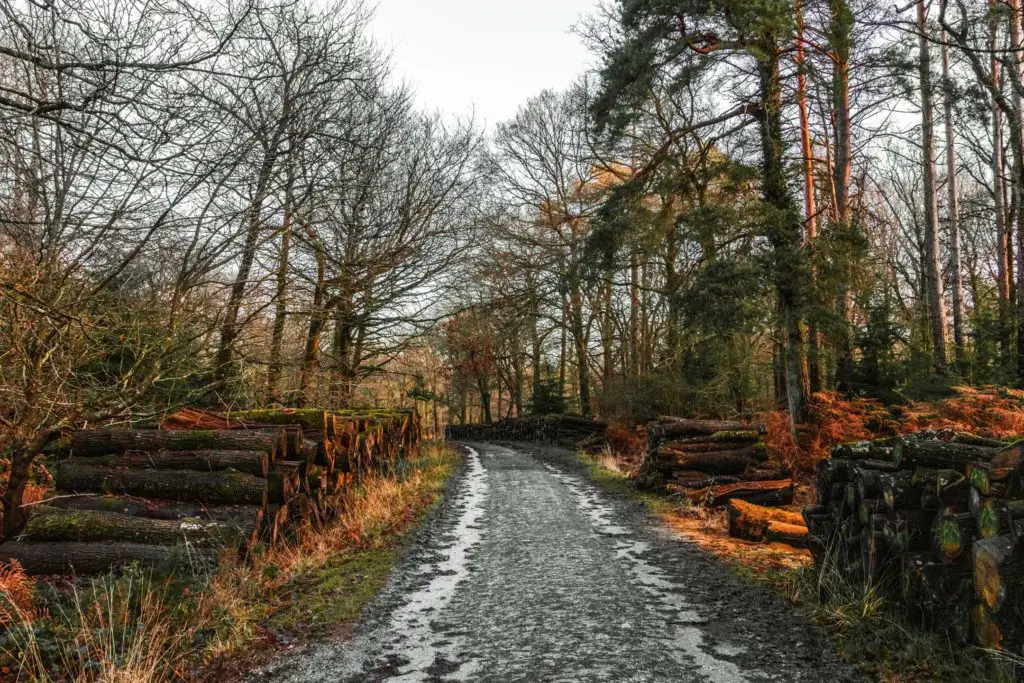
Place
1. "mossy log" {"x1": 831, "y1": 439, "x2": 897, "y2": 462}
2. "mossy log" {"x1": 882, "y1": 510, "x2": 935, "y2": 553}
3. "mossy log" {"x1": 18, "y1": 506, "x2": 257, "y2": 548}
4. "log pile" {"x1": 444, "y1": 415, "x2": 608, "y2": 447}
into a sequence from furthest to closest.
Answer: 1. "log pile" {"x1": 444, "y1": 415, "x2": 608, "y2": 447}
2. "mossy log" {"x1": 18, "y1": 506, "x2": 257, "y2": 548}
3. "mossy log" {"x1": 831, "y1": 439, "x2": 897, "y2": 462}
4. "mossy log" {"x1": 882, "y1": 510, "x2": 935, "y2": 553}

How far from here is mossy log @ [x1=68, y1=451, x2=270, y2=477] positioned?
7418 mm

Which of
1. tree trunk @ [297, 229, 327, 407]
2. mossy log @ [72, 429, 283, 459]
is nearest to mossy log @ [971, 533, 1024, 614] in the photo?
mossy log @ [72, 429, 283, 459]

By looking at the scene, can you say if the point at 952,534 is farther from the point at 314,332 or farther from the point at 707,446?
the point at 314,332

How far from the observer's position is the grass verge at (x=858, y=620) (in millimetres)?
3909

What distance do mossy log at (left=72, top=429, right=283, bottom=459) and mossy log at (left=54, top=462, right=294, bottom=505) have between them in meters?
0.33

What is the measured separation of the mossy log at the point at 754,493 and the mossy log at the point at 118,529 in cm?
692

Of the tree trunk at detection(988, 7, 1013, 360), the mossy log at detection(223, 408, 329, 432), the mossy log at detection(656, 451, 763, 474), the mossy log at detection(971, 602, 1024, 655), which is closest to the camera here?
the mossy log at detection(971, 602, 1024, 655)

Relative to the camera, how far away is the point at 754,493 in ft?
32.7

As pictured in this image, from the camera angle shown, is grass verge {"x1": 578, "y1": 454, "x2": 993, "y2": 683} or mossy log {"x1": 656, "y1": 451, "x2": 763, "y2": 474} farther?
mossy log {"x1": 656, "y1": 451, "x2": 763, "y2": 474}

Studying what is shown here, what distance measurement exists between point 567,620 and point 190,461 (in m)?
4.75

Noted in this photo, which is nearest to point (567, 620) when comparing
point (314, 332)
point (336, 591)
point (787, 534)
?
point (336, 591)

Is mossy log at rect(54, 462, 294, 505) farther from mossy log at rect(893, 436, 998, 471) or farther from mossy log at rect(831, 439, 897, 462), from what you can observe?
mossy log at rect(893, 436, 998, 471)

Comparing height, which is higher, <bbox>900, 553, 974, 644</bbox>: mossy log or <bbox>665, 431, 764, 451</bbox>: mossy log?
<bbox>665, 431, 764, 451</bbox>: mossy log

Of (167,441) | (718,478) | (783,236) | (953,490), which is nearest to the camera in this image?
(953,490)
